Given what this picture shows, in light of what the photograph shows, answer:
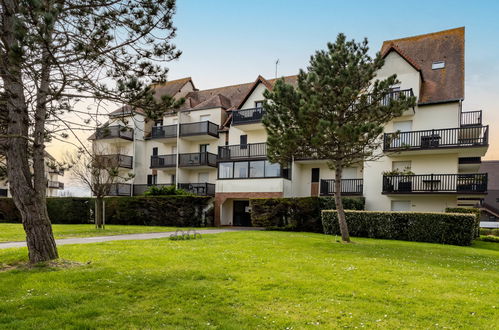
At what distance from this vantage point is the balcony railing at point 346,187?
24.7m

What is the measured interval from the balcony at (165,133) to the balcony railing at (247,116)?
265 inches

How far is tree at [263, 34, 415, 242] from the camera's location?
13172 mm

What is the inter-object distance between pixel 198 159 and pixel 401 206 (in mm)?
16858

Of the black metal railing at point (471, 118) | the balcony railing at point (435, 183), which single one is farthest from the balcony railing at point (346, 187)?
the black metal railing at point (471, 118)

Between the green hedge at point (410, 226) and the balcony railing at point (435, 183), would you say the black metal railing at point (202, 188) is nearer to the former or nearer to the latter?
the green hedge at point (410, 226)

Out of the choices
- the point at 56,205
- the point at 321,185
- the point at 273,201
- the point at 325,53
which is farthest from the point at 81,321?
the point at 56,205

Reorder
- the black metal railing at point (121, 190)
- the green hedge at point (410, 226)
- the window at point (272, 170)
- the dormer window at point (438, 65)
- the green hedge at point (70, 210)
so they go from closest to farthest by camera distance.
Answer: the green hedge at point (410, 226) < the dormer window at point (438, 65) < the window at point (272, 170) < the green hedge at point (70, 210) < the black metal railing at point (121, 190)

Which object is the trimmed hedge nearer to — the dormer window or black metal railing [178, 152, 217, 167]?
black metal railing [178, 152, 217, 167]

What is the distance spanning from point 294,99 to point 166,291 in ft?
31.1

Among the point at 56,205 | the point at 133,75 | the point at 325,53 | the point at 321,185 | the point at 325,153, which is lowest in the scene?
the point at 56,205

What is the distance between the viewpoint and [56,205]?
93.4ft

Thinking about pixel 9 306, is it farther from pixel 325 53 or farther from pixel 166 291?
pixel 325 53

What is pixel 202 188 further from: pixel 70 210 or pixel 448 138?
pixel 448 138

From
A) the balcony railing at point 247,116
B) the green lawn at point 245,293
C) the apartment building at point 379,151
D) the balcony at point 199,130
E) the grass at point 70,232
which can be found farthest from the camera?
the balcony at point 199,130
